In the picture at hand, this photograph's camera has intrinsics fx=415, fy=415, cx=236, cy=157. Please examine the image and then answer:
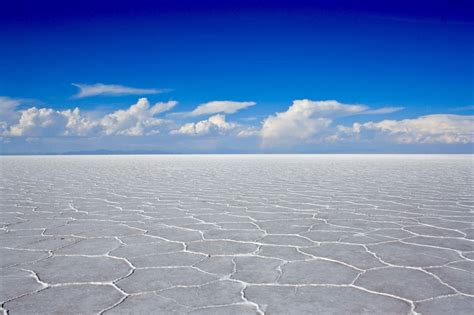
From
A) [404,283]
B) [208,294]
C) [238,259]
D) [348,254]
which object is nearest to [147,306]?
[208,294]

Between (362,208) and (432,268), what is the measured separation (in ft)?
7.23

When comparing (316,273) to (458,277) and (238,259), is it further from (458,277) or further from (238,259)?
(458,277)

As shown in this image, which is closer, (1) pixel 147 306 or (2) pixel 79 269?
(1) pixel 147 306

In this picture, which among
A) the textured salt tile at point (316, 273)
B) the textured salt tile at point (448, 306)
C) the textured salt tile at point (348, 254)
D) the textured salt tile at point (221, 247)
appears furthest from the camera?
the textured salt tile at point (221, 247)

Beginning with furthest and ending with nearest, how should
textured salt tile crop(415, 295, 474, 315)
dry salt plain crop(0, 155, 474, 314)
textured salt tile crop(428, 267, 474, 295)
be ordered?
textured salt tile crop(428, 267, 474, 295), dry salt plain crop(0, 155, 474, 314), textured salt tile crop(415, 295, 474, 315)

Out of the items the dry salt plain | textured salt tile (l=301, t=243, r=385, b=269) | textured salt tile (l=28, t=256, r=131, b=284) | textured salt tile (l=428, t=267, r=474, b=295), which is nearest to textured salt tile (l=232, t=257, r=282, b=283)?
the dry salt plain

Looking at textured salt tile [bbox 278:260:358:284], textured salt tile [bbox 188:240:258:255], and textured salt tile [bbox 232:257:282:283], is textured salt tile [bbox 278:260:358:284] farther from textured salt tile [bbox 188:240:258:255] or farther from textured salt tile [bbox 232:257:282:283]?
textured salt tile [bbox 188:240:258:255]

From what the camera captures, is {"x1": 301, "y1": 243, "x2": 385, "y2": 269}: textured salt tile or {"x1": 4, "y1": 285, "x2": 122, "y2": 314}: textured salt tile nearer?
{"x1": 4, "y1": 285, "x2": 122, "y2": 314}: textured salt tile

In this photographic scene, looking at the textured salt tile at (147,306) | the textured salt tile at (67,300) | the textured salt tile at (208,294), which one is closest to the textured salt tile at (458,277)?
the textured salt tile at (208,294)

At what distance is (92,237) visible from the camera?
3.05 m

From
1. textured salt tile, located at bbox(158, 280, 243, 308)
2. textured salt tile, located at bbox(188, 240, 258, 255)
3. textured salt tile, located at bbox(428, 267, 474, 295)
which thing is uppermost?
textured salt tile, located at bbox(188, 240, 258, 255)

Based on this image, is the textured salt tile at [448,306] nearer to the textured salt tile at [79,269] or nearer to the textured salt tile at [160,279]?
the textured salt tile at [160,279]

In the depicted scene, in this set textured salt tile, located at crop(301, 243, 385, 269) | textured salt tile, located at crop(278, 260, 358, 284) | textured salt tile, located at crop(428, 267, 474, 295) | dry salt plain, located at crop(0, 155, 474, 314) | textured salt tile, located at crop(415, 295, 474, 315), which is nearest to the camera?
textured salt tile, located at crop(415, 295, 474, 315)

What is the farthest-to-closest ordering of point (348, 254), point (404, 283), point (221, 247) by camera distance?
1. point (221, 247)
2. point (348, 254)
3. point (404, 283)
